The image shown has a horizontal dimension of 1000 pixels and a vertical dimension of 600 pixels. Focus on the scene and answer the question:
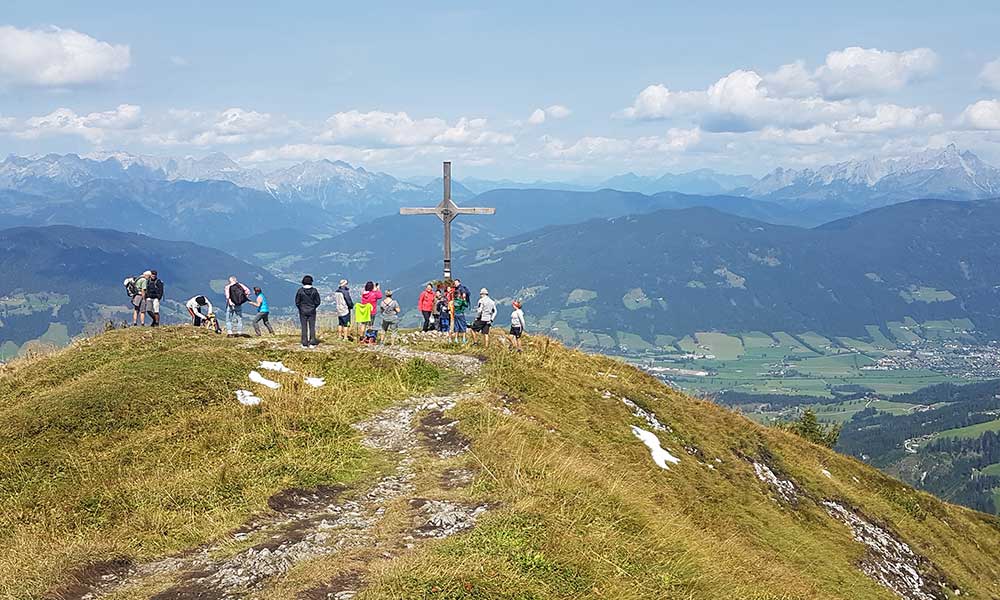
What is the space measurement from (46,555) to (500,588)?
24.9 ft

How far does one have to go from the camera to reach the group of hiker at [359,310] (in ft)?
91.5

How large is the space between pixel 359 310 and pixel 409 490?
54.2ft

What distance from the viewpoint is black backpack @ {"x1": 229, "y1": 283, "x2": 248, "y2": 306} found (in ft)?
90.6

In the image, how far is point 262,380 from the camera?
21016 mm

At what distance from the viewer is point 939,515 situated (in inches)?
1225

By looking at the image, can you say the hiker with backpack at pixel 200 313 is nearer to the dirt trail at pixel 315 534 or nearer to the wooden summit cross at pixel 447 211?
the wooden summit cross at pixel 447 211

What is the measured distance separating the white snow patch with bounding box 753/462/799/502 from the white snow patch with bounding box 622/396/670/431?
13.0 feet

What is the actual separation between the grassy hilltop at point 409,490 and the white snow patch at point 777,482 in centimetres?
12

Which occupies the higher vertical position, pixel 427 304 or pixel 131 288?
pixel 131 288

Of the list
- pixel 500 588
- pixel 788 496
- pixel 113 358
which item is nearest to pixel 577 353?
pixel 788 496

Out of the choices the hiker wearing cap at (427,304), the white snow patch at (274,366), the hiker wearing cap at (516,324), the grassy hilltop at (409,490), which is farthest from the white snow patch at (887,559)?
the white snow patch at (274,366)

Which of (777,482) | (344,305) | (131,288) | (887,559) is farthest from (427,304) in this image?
(887,559)

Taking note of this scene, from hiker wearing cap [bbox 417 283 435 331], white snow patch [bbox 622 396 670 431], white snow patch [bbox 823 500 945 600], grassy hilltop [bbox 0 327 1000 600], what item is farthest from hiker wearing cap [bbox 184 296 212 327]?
white snow patch [bbox 823 500 945 600]

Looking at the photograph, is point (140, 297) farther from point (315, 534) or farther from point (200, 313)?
point (315, 534)
